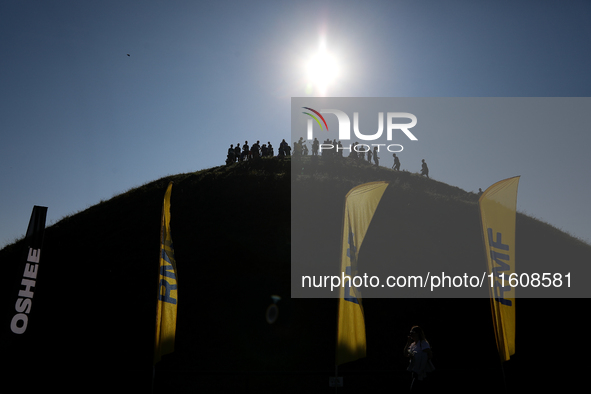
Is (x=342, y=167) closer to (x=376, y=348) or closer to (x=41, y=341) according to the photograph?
(x=376, y=348)

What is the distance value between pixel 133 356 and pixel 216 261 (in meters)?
6.32

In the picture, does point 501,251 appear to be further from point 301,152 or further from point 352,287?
point 301,152

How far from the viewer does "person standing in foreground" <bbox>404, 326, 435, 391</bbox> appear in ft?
27.5

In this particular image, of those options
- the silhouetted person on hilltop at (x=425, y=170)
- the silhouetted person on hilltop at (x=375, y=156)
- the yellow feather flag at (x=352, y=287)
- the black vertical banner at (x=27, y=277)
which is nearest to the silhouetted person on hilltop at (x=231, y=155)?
the silhouetted person on hilltop at (x=375, y=156)

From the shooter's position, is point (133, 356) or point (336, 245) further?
point (336, 245)

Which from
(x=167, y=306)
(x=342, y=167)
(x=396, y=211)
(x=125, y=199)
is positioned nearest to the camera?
(x=167, y=306)

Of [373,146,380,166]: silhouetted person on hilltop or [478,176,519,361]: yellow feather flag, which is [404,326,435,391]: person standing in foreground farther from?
[373,146,380,166]: silhouetted person on hilltop

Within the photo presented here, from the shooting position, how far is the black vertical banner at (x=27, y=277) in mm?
11633

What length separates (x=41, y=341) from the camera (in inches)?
612

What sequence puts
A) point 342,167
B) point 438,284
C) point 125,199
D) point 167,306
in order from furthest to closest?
point 342,167
point 125,199
point 438,284
point 167,306

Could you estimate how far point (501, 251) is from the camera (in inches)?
369

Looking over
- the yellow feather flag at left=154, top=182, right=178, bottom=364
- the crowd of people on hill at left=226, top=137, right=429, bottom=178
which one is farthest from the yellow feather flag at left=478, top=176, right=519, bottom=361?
the crowd of people on hill at left=226, top=137, right=429, bottom=178

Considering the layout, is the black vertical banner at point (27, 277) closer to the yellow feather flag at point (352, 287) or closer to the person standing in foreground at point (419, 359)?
the yellow feather flag at point (352, 287)

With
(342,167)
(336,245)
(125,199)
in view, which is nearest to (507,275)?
(336,245)
